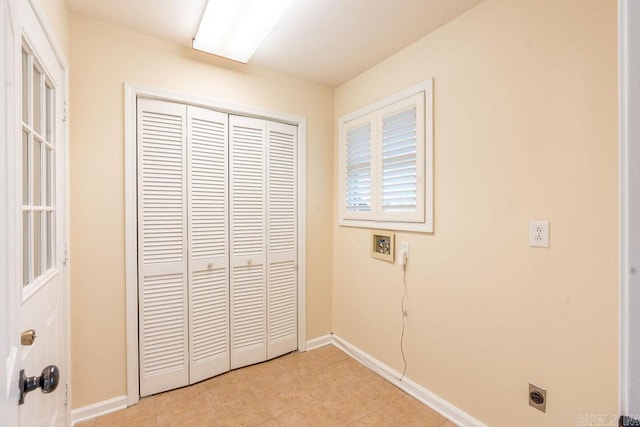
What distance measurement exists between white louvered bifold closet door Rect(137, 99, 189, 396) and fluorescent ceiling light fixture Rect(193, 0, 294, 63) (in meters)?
0.51

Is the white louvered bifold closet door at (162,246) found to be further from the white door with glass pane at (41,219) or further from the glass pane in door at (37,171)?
the glass pane in door at (37,171)

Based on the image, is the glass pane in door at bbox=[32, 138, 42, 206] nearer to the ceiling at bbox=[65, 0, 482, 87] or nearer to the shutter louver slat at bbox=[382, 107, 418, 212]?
the ceiling at bbox=[65, 0, 482, 87]

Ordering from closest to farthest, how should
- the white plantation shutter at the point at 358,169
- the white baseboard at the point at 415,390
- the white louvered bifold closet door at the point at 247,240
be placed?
the white baseboard at the point at 415,390 < the white louvered bifold closet door at the point at 247,240 < the white plantation shutter at the point at 358,169

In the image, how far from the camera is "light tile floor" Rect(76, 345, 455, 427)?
70.5 inches

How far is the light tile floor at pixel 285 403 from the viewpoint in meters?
1.79

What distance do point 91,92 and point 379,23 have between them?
1920 mm

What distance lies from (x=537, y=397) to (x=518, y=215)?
36.6 inches

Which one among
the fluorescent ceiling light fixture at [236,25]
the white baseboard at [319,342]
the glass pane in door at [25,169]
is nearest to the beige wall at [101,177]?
the fluorescent ceiling light fixture at [236,25]

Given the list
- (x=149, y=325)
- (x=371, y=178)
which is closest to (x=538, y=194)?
(x=371, y=178)

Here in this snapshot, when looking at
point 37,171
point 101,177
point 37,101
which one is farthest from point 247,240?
point 37,101

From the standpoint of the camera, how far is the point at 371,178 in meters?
2.43

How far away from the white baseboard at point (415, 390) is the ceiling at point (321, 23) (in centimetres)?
248

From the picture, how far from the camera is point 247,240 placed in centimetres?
241
